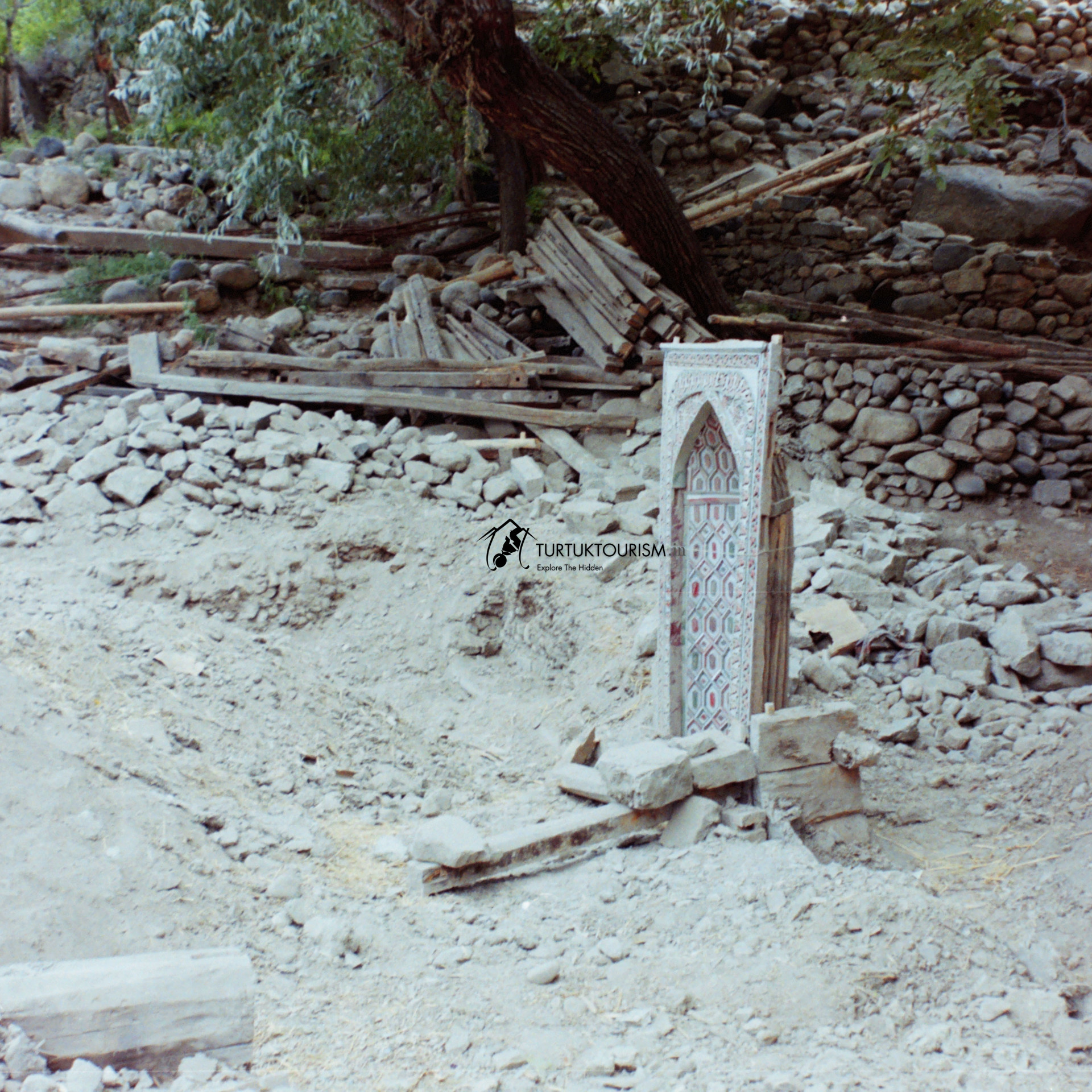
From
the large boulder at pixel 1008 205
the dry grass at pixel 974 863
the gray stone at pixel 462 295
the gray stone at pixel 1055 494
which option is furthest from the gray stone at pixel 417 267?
the dry grass at pixel 974 863

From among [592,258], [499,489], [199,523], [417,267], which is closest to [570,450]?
[499,489]

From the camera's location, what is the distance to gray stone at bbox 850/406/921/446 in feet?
26.2

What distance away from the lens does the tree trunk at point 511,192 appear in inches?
427

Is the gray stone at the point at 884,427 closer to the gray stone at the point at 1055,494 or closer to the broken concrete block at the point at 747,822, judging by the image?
the gray stone at the point at 1055,494

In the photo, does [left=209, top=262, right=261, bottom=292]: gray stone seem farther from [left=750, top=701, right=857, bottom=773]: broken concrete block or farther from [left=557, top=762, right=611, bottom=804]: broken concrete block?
[left=750, top=701, right=857, bottom=773]: broken concrete block

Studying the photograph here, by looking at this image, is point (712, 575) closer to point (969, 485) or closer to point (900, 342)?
point (969, 485)

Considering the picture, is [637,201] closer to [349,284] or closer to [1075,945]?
[349,284]

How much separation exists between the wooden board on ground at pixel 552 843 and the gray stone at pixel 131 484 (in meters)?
4.78

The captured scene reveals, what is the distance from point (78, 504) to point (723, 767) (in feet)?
18.5

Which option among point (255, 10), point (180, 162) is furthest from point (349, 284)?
point (180, 162)

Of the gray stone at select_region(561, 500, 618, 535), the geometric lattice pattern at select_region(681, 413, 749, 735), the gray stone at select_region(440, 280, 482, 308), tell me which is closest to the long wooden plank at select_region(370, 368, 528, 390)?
the gray stone at select_region(440, 280, 482, 308)

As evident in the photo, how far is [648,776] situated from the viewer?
4270 mm

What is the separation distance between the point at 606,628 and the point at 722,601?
1650 mm

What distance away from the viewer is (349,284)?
1097 cm
